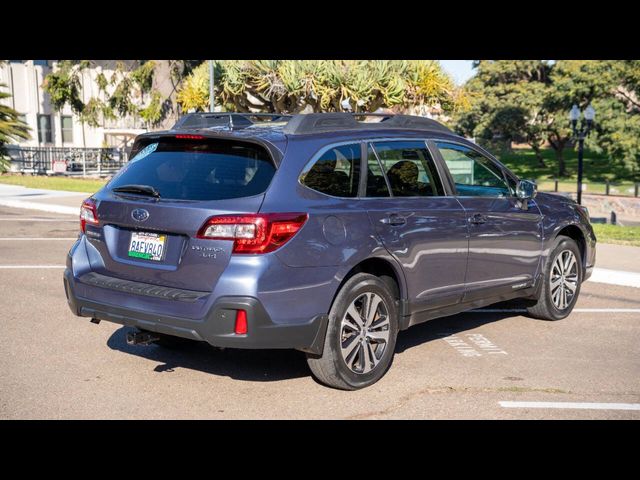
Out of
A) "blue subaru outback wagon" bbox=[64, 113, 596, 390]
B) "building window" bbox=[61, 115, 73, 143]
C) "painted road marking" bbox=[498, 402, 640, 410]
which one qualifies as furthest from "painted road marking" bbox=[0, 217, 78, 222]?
"building window" bbox=[61, 115, 73, 143]

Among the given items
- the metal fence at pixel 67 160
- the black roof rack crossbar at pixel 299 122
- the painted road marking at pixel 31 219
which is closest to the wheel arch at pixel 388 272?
the black roof rack crossbar at pixel 299 122

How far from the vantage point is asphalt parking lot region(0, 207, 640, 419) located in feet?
16.8

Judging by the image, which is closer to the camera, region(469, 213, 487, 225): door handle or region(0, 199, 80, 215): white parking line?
region(469, 213, 487, 225): door handle

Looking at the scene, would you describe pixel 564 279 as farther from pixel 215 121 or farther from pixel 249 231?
pixel 249 231

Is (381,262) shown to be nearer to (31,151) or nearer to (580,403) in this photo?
(580,403)

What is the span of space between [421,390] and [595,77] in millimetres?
46034

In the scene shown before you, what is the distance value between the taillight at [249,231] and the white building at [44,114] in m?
44.2

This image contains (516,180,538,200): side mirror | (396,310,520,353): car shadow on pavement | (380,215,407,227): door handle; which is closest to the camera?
(380,215,407,227): door handle

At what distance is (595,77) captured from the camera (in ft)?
156

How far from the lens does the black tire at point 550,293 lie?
301 inches

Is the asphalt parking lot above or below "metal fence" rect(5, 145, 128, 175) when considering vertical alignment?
below

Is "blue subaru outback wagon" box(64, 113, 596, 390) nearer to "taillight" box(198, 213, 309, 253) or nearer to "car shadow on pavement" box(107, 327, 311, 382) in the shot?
"taillight" box(198, 213, 309, 253)

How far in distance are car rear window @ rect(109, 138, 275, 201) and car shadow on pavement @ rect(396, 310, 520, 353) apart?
2227mm

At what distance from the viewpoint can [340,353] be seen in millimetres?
5387
